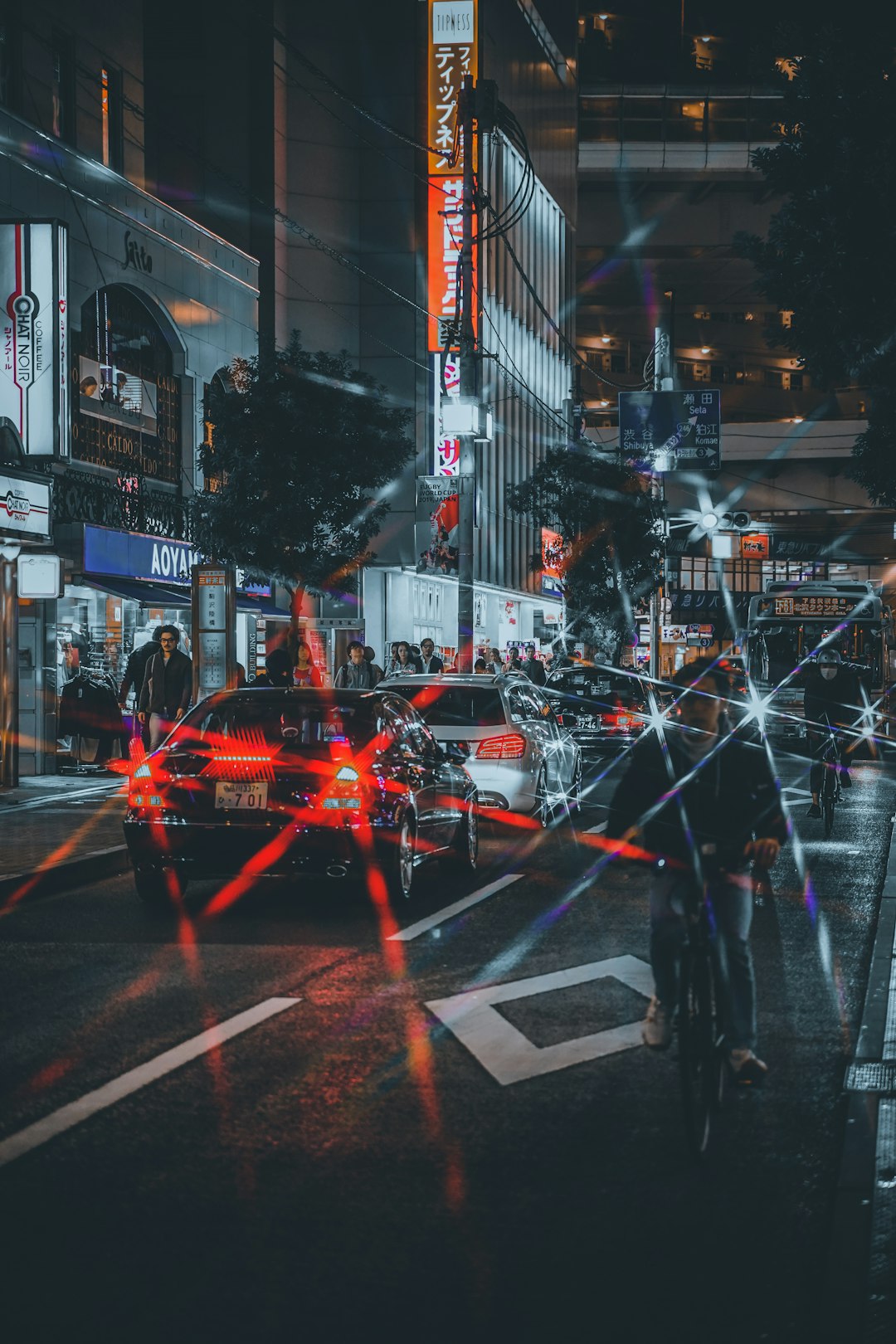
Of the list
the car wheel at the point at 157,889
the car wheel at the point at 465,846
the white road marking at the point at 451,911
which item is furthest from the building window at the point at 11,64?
the white road marking at the point at 451,911

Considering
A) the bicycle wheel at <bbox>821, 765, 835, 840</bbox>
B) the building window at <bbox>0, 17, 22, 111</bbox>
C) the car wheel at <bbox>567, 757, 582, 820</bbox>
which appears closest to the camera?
the bicycle wheel at <bbox>821, 765, 835, 840</bbox>

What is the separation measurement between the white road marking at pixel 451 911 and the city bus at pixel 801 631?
864 inches

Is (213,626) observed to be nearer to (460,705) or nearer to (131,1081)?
(460,705)

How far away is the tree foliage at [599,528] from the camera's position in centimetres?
5272

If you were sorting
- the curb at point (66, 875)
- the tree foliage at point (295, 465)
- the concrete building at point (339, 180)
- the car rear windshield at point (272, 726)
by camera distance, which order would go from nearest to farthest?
the car rear windshield at point (272, 726) < the curb at point (66, 875) < the tree foliage at point (295, 465) < the concrete building at point (339, 180)

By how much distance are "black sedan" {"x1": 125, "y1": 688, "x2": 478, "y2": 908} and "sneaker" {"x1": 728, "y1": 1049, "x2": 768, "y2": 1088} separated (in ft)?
15.5

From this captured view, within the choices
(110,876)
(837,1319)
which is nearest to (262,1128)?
(837,1319)

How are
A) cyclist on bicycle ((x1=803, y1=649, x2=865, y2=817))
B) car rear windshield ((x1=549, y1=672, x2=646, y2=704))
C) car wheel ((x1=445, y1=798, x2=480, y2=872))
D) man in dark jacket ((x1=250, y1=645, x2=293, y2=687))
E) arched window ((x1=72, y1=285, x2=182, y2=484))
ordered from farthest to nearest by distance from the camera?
car rear windshield ((x1=549, y1=672, x2=646, y2=704)) < arched window ((x1=72, y1=285, x2=182, y2=484)) < man in dark jacket ((x1=250, y1=645, x2=293, y2=687)) < cyclist on bicycle ((x1=803, y1=649, x2=865, y2=817)) < car wheel ((x1=445, y1=798, x2=480, y2=872))

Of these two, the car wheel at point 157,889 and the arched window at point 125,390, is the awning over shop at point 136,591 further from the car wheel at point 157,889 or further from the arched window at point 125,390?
the car wheel at point 157,889

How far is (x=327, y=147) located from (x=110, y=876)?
104ft

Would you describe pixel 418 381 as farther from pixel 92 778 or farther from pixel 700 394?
pixel 92 778

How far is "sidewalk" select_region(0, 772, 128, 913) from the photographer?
38.4ft

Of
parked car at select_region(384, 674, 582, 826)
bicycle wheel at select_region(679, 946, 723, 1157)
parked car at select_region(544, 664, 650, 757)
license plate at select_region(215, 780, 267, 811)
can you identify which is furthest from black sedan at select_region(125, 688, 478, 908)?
parked car at select_region(544, 664, 650, 757)

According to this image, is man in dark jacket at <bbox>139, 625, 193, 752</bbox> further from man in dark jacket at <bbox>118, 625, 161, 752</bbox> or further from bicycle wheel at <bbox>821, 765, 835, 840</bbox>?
bicycle wheel at <bbox>821, 765, 835, 840</bbox>
